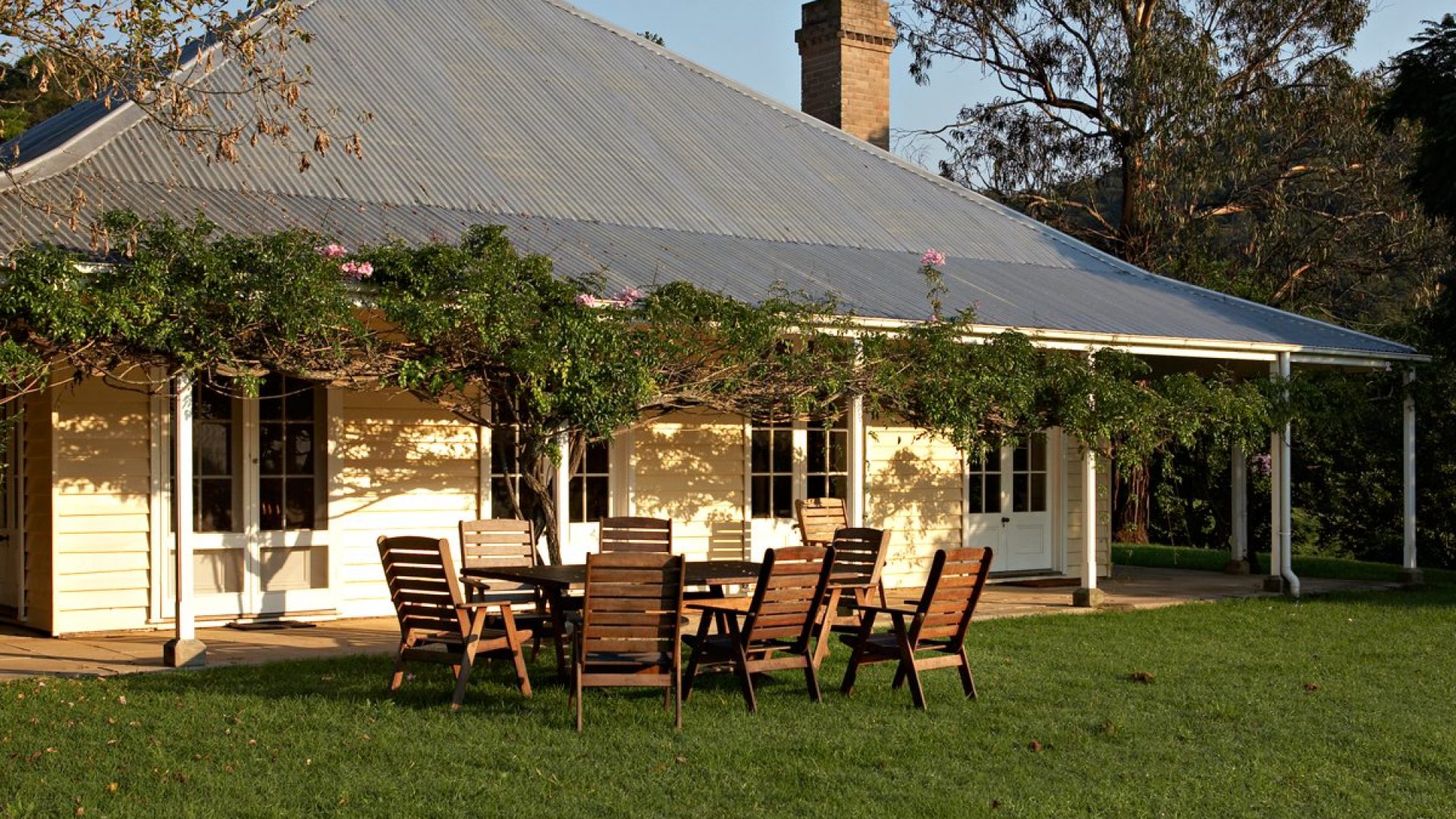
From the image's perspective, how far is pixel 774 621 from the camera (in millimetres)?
8164

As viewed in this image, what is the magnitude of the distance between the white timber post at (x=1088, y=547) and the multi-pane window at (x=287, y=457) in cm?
623

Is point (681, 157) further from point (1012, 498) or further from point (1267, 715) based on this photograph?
point (1267, 715)

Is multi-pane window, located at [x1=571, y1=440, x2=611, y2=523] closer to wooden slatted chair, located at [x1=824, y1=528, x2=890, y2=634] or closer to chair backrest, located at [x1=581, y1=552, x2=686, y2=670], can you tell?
wooden slatted chair, located at [x1=824, y1=528, x2=890, y2=634]

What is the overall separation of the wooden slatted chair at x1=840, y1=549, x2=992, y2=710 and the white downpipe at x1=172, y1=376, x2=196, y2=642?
3.99 meters

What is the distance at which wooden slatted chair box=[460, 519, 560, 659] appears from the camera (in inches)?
379

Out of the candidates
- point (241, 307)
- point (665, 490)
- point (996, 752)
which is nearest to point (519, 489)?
point (665, 490)

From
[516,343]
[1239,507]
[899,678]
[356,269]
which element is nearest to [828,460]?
[1239,507]

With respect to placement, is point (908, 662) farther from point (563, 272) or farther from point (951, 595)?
point (563, 272)

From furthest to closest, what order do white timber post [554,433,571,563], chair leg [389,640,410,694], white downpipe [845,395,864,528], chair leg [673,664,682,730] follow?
white downpipe [845,395,864,528] < white timber post [554,433,571,563] < chair leg [389,640,410,694] < chair leg [673,664,682,730]

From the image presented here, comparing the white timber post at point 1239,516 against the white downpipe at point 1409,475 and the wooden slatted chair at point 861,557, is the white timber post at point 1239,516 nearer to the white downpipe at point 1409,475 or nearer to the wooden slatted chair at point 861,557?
the white downpipe at point 1409,475

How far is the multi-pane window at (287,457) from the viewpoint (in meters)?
11.8

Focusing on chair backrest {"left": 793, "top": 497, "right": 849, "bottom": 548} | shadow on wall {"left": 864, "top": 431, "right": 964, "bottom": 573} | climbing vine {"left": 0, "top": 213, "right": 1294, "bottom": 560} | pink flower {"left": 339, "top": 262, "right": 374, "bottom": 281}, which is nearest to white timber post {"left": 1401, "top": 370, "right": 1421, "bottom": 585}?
climbing vine {"left": 0, "top": 213, "right": 1294, "bottom": 560}

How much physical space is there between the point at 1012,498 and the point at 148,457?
8519 mm

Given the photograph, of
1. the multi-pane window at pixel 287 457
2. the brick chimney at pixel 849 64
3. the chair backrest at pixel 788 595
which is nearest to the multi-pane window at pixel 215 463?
the multi-pane window at pixel 287 457
